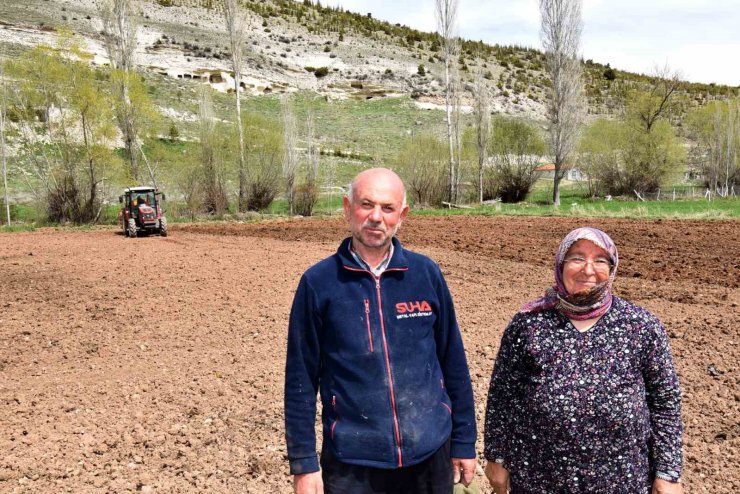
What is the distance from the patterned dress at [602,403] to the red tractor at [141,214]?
1645 cm

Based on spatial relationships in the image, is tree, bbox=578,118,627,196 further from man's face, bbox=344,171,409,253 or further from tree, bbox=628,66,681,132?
man's face, bbox=344,171,409,253

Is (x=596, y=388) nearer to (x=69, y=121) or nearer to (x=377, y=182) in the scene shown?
(x=377, y=182)

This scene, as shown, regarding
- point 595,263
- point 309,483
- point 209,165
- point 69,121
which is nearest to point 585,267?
point 595,263

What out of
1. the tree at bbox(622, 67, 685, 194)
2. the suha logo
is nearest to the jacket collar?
the suha logo

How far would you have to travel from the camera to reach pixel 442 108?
55.9m

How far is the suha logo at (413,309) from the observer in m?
1.73

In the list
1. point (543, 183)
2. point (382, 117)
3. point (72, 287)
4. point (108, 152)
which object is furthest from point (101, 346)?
point (382, 117)

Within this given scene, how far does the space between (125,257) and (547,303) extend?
11.5 meters

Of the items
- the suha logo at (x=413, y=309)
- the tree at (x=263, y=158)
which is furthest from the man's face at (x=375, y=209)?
the tree at (x=263, y=158)

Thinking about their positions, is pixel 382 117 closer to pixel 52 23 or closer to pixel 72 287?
pixel 52 23

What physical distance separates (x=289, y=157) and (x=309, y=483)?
25665 mm

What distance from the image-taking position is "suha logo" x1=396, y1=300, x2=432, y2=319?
68.1 inches

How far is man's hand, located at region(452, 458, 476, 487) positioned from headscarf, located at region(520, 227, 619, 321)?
0.57 meters

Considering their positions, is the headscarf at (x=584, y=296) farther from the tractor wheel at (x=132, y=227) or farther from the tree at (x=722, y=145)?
the tree at (x=722, y=145)
